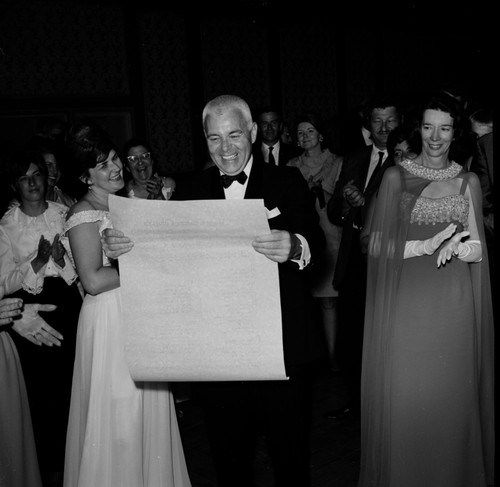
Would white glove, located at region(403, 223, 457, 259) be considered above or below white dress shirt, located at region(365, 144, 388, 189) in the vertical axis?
below

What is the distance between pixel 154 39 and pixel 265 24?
158 centimetres

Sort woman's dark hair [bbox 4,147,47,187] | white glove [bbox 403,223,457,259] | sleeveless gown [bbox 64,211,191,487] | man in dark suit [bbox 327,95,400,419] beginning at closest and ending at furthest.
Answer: sleeveless gown [bbox 64,211,191,487], white glove [bbox 403,223,457,259], woman's dark hair [bbox 4,147,47,187], man in dark suit [bbox 327,95,400,419]

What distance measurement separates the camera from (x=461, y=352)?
279 cm

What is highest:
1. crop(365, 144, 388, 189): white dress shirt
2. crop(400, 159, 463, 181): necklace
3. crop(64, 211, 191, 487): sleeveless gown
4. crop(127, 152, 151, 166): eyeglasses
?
crop(127, 152, 151, 166): eyeglasses

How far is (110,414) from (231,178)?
0.98m

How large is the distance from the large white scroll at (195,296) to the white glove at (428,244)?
3.21 ft

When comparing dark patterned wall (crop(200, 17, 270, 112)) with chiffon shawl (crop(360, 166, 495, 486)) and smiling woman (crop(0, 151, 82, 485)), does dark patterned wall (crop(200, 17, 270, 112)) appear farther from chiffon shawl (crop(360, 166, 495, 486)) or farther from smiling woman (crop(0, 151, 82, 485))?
chiffon shawl (crop(360, 166, 495, 486))

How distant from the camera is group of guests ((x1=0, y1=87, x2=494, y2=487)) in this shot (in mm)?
2297

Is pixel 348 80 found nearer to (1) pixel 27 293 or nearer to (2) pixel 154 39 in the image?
(2) pixel 154 39

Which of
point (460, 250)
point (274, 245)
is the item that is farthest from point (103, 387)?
point (460, 250)

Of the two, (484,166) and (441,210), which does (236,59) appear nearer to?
(484,166)

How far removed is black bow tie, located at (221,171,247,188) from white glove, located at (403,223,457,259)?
85 centimetres

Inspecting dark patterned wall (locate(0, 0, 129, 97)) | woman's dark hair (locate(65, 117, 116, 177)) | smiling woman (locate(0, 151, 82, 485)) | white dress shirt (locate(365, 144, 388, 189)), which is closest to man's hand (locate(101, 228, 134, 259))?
woman's dark hair (locate(65, 117, 116, 177))

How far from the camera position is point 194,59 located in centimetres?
777
